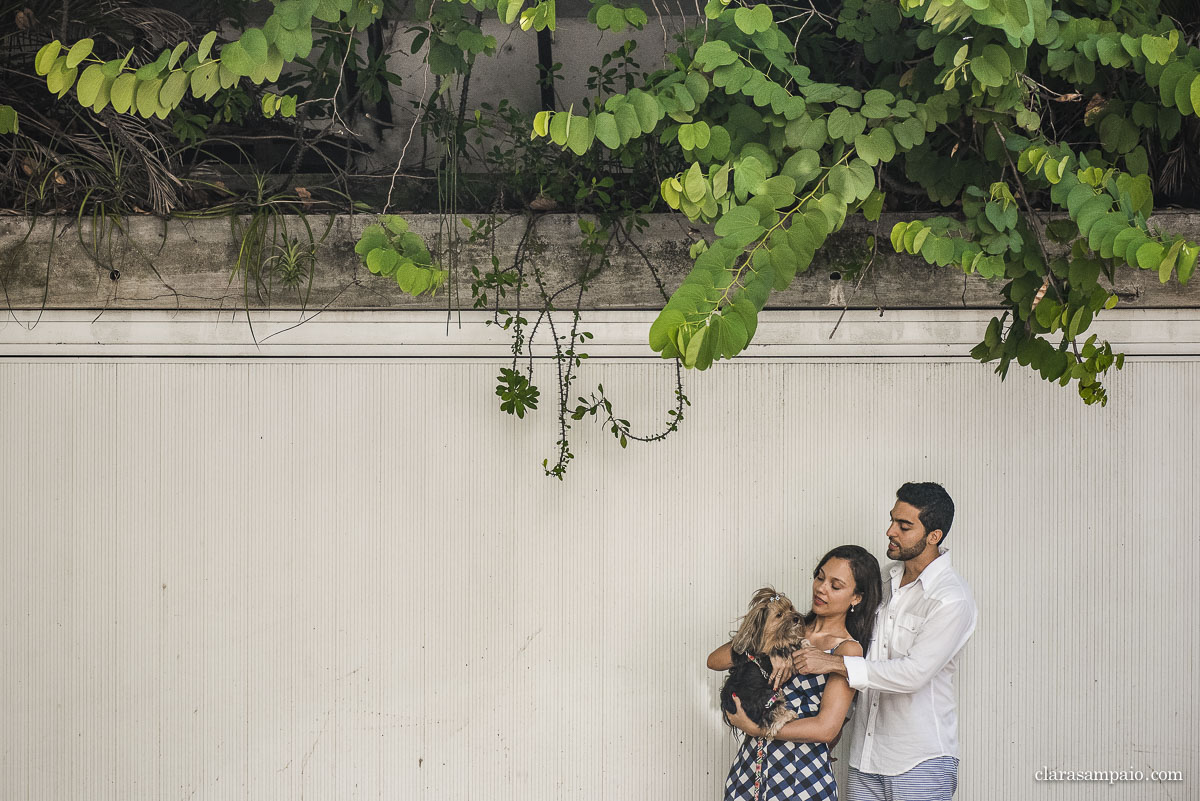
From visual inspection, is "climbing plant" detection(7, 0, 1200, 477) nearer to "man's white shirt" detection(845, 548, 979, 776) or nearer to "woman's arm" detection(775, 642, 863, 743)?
"man's white shirt" detection(845, 548, 979, 776)

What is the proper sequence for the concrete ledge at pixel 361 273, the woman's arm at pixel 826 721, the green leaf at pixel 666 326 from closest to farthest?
1. the green leaf at pixel 666 326
2. the woman's arm at pixel 826 721
3. the concrete ledge at pixel 361 273

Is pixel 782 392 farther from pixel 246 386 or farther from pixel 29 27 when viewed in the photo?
pixel 29 27

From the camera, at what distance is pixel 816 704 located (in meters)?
2.27

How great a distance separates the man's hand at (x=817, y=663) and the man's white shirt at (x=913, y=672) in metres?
0.02

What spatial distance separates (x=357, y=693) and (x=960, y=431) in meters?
2.02

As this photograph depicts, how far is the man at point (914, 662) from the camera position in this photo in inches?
89.4

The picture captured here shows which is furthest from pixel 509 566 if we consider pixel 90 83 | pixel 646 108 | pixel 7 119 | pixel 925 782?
pixel 7 119

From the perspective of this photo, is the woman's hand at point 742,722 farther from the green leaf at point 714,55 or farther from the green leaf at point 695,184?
the green leaf at point 714,55

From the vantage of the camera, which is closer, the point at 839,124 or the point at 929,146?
the point at 839,124

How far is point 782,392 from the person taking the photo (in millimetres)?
2715

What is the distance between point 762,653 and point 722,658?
0.44 ft

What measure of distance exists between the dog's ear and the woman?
52mm

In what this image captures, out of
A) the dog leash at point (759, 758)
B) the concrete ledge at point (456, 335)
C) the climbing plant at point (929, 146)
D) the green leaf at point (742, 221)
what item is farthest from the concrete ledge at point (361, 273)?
the dog leash at point (759, 758)

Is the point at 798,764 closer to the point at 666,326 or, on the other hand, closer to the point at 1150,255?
the point at 666,326
